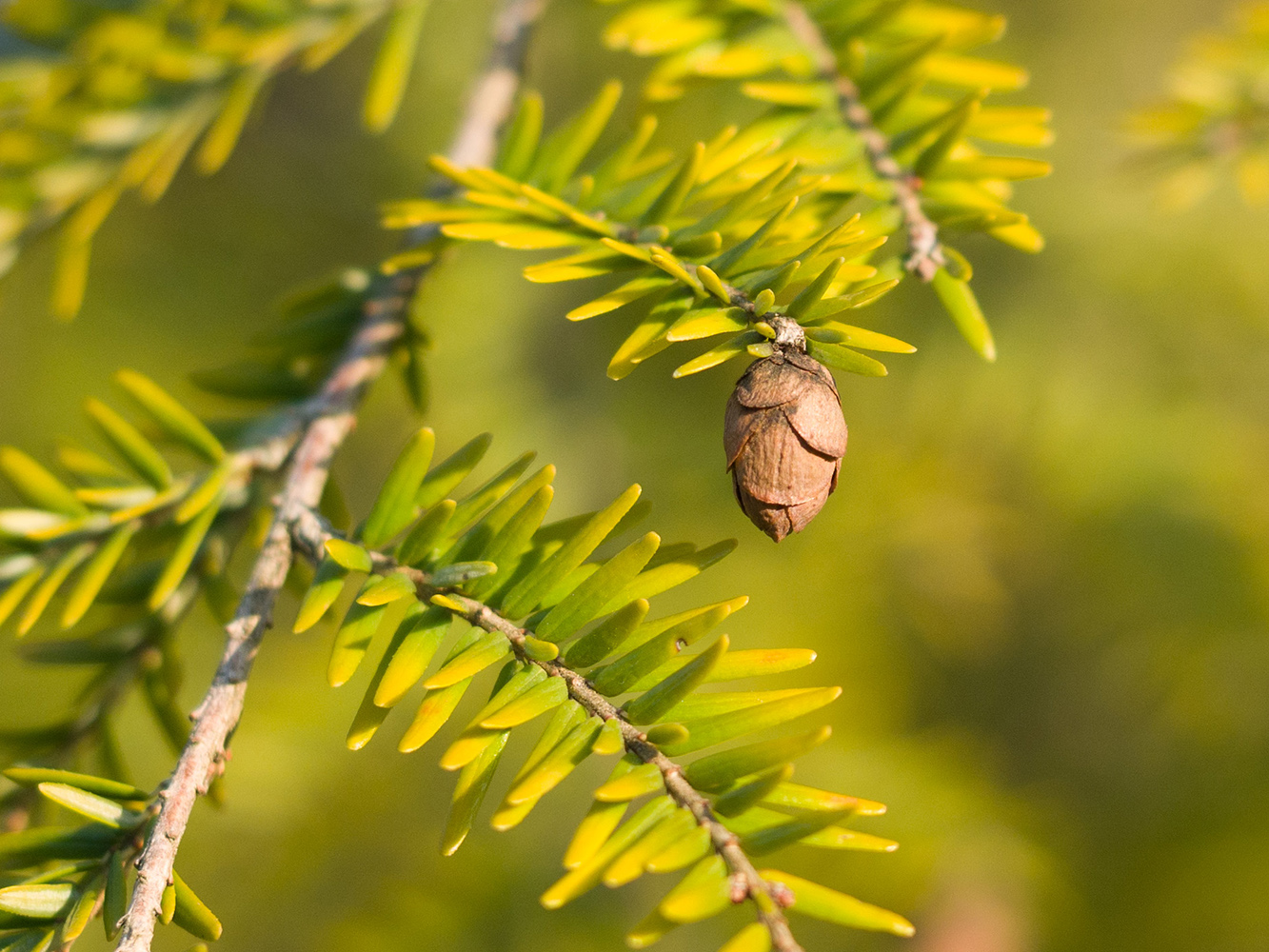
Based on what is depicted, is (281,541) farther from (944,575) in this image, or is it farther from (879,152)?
(944,575)

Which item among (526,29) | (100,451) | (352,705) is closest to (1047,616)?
(352,705)

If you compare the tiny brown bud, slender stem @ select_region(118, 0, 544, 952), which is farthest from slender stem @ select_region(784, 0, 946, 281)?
slender stem @ select_region(118, 0, 544, 952)

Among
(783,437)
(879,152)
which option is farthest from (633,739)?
(879,152)

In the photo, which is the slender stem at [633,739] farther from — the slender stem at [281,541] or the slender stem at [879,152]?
the slender stem at [879,152]

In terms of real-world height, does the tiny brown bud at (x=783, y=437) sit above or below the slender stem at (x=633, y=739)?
above

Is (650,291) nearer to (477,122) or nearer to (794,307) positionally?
(794,307)

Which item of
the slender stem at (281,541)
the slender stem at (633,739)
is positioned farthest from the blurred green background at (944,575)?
the slender stem at (633,739)
